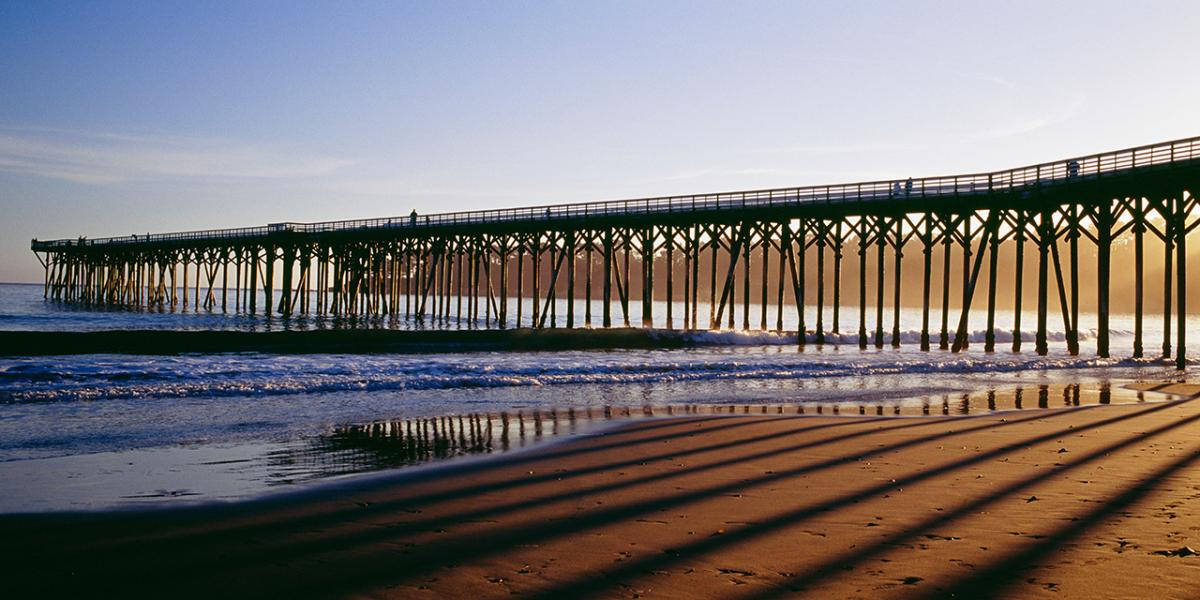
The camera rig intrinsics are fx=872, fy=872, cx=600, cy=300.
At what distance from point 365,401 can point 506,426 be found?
381 centimetres

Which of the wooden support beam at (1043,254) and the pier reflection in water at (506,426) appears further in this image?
the wooden support beam at (1043,254)

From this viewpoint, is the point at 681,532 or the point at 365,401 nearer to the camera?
the point at 681,532

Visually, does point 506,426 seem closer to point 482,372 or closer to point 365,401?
point 365,401

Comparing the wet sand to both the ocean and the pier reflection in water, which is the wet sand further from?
the ocean

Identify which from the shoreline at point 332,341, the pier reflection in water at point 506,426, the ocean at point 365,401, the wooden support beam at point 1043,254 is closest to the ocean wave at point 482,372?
the ocean at point 365,401

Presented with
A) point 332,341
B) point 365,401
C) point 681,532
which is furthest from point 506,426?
point 332,341

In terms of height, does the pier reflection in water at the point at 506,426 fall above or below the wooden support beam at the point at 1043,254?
below

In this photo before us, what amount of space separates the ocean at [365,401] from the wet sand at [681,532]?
3.65 ft

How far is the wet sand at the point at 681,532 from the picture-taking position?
4684 millimetres

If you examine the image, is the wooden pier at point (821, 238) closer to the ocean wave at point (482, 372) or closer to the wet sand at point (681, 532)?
the ocean wave at point (482, 372)

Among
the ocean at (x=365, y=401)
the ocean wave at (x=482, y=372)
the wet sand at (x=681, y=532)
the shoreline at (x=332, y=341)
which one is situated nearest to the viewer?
the wet sand at (x=681, y=532)

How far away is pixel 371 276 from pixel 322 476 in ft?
144

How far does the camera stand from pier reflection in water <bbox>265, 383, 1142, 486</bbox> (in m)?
8.47

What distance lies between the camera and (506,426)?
1104cm
